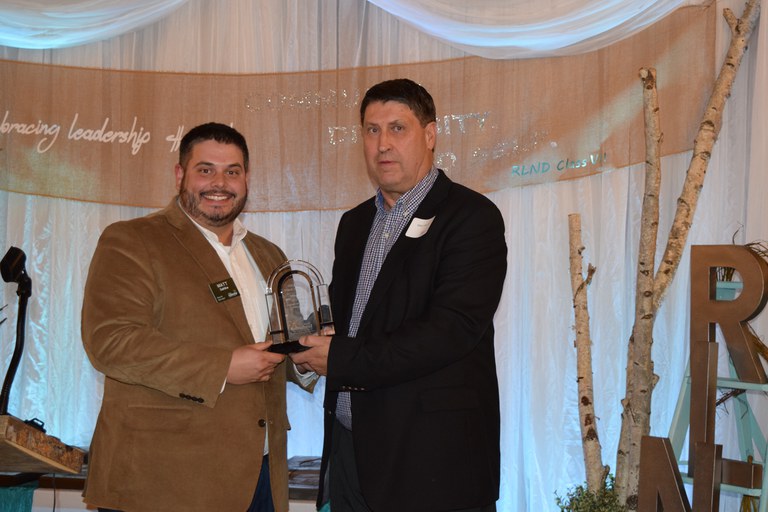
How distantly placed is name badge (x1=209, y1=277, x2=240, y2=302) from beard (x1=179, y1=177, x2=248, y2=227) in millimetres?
244

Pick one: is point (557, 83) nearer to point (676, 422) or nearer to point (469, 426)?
point (676, 422)

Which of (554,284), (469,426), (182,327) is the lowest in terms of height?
(469,426)

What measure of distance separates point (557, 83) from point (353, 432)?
261cm

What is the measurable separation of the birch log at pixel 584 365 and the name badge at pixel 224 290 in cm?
195

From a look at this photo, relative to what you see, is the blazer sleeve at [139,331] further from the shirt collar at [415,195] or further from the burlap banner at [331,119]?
the burlap banner at [331,119]

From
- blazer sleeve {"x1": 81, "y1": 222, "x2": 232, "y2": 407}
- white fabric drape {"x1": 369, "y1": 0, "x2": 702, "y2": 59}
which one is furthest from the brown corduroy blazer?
white fabric drape {"x1": 369, "y1": 0, "x2": 702, "y2": 59}

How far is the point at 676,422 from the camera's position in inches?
143

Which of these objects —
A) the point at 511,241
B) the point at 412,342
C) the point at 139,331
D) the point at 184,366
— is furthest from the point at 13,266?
the point at 412,342

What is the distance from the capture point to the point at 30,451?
3051 millimetres

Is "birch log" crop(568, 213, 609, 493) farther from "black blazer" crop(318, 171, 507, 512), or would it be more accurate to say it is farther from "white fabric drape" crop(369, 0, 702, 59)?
"black blazer" crop(318, 171, 507, 512)

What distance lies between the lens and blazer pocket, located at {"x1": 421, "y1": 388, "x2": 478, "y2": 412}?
2557 mm

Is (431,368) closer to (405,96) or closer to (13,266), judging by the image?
(405,96)

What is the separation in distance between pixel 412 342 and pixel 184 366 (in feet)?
2.47

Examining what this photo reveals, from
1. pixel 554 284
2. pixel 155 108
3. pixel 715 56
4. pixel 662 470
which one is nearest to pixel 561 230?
pixel 554 284
